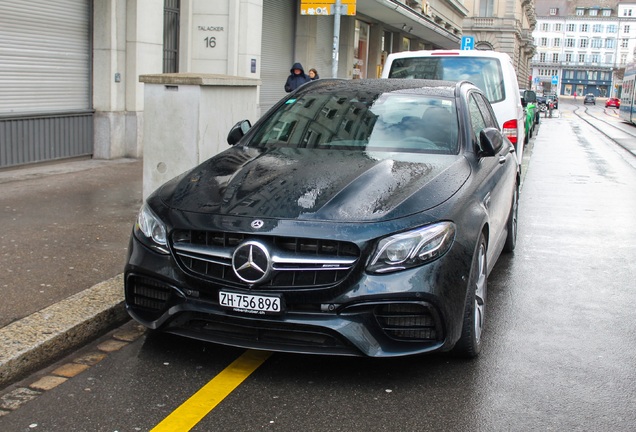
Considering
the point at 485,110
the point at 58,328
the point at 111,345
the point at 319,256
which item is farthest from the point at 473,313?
the point at 485,110

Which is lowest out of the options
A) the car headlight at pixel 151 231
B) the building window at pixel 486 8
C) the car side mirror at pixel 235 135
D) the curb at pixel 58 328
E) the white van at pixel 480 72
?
the curb at pixel 58 328

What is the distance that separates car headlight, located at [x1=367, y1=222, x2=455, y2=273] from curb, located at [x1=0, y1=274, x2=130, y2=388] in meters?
1.85

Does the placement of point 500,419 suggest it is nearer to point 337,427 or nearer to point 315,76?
point 337,427

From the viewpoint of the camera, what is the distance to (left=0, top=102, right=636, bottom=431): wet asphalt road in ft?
12.5

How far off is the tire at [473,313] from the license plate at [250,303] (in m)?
1.08

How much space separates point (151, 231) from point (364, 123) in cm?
194

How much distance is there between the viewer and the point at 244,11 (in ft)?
53.1

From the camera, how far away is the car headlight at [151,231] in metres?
4.44

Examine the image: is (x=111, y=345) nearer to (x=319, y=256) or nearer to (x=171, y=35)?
(x=319, y=256)

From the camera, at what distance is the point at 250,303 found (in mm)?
4125

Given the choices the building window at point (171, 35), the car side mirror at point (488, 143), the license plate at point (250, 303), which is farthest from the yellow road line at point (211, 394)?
the building window at point (171, 35)

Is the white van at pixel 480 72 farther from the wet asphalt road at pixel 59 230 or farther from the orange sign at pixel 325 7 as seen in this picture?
the wet asphalt road at pixel 59 230

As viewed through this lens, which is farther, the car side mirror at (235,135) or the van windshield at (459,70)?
the van windshield at (459,70)

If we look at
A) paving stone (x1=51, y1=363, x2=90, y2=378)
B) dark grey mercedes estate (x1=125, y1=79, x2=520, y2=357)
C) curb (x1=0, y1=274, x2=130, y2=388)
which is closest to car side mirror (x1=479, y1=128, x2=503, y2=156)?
dark grey mercedes estate (x1=125, y1=79, x2=520, y2=357)
